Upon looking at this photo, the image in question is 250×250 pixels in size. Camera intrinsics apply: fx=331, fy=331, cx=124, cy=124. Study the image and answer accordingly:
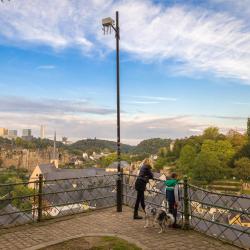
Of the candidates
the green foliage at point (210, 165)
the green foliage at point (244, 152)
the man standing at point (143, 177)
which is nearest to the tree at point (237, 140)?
the green foliage at point (244, 152)

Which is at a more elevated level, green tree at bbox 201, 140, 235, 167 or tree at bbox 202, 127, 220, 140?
tree at bbox 202, 127, 220, 140

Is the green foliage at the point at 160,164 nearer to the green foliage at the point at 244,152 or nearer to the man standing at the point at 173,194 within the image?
the green foliage at the point at 244,152

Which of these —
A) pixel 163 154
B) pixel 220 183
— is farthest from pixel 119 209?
pixel 163 154

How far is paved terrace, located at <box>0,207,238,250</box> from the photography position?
25.6ft

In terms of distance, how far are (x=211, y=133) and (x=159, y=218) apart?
413 feet

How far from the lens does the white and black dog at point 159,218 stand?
28.7ft

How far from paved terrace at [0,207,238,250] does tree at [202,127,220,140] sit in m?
123

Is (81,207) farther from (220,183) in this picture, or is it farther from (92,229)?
(220,183)

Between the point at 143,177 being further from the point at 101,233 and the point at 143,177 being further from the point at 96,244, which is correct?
the point at 96,244

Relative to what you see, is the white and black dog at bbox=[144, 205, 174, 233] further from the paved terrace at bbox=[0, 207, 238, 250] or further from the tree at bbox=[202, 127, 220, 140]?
the tree at bbox=[202, 127, 220, 140]

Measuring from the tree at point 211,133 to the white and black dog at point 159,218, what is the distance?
4847 inches

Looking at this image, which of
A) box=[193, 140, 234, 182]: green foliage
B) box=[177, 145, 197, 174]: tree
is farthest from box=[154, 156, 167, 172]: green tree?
box=[193, 140, 234, 182]: green foliage

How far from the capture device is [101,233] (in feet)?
28.6

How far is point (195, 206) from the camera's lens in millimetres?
9664
